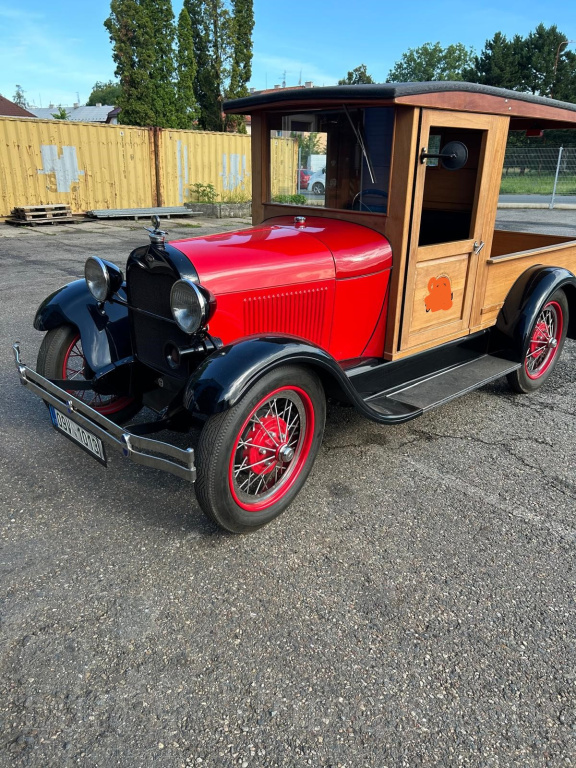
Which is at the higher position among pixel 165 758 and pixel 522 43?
pixel 522 43

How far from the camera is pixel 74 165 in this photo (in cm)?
1421

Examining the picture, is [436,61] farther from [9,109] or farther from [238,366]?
[238,366]

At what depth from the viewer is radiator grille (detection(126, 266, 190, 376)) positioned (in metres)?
2.87

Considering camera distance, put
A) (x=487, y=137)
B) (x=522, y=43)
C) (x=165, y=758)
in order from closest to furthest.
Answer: (x=165, y=758), (x=487, y=137), (x=522, y=43)

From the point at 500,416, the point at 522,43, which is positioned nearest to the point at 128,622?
the point at 500,416

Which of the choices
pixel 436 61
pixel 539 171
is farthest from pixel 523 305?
pixel 436 61

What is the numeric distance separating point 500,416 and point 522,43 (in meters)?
44.8

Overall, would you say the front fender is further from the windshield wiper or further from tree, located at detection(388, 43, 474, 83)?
tree, located at detection(388, 43, 474, 83)

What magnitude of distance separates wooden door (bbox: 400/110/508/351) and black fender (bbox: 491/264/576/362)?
1.18 feet

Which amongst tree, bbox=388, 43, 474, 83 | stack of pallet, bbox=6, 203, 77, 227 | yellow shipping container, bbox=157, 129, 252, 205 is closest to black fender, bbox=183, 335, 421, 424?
stack of pallet, bbox=6, 203, 77, 227

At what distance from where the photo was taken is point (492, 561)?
2.58 meters

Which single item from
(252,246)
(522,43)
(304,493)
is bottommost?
(304,493)

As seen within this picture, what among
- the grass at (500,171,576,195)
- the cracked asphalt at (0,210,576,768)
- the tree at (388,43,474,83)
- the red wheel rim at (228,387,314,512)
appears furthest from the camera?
the tree at (388,43,474,83)

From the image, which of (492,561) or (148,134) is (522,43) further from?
(492,561)
